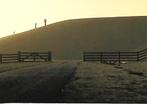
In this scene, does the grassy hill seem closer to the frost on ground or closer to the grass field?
the frost on ground

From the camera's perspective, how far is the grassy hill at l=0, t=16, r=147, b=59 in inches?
4813

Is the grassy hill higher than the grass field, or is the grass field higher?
the grassy hill

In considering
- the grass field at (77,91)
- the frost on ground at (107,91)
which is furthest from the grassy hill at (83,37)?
the grass field at (77,91)

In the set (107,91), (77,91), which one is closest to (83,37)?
(107,91)

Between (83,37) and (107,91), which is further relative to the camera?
(83,37)

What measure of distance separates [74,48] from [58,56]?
8.74m

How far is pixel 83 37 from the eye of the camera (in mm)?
132875

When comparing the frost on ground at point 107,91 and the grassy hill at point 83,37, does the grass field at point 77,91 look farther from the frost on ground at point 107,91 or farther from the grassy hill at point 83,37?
the grassy hill at point 83,37

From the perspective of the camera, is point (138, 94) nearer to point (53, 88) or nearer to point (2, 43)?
point (53, 88)

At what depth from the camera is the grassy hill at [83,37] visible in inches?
4813

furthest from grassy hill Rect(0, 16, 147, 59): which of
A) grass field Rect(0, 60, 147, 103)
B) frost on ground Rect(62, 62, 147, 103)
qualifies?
grass field Rect(0, 60, 147, 103)

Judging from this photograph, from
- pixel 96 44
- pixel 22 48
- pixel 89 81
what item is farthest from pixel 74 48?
pixel 89 81

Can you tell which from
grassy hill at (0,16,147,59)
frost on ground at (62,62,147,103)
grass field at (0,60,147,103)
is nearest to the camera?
grass field at (0,60,147,103)

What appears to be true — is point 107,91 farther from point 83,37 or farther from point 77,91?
point 83,37
